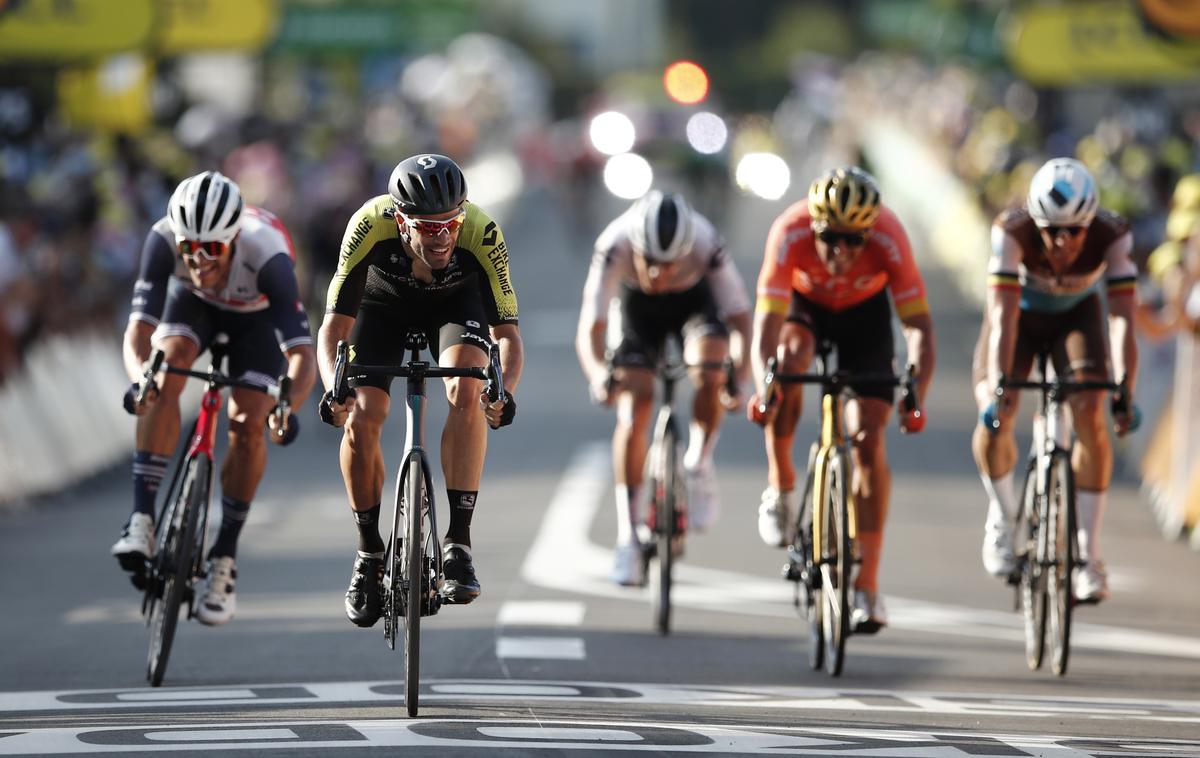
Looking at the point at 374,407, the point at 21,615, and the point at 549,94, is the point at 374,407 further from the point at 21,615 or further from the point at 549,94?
the point at 549,94

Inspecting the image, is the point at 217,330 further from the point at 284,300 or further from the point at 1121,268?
the point at 1121,268

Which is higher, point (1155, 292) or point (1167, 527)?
point (1155, 292)

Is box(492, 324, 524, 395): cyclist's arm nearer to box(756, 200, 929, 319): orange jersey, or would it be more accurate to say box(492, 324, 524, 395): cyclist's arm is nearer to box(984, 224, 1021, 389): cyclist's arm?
box(756, 200, 929, 319): orange jersey

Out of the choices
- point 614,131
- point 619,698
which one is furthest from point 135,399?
point 614,131

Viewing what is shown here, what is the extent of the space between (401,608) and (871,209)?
2.95 meters

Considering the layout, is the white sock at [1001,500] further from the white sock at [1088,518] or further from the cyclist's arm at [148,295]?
the cyclist's arm at [148,295]

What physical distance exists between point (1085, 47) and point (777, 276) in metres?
15.8

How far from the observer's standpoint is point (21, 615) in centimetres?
1303

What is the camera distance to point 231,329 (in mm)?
11227

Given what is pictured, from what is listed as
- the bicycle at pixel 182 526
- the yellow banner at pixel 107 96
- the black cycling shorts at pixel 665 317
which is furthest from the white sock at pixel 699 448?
the yellow banner at pixel 107 96

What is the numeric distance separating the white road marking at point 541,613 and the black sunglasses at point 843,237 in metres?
2.81

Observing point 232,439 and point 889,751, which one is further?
point 232,439

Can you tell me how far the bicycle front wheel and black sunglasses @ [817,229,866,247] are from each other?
1887mm

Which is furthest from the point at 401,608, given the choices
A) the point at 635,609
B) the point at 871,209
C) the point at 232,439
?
the point at 635,609
